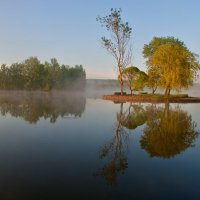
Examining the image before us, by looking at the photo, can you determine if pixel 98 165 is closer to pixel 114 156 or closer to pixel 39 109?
pixel 114 156

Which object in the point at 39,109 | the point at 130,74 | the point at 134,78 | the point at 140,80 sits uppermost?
the point at 130,74

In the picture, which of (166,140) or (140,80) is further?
(140,80)

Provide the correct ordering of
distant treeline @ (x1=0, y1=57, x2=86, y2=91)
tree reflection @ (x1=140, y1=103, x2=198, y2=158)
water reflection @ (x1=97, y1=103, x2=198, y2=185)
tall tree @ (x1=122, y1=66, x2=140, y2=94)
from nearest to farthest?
water reflection @ (x1=97, y1=103, x2=198, y2=185) → tree reflection @ (x1=140, y1=103, x2=198, y2=158) → tall tree @ (x1=122, y1=66, x2=140, y2=94) → distant treeline @ (x1=0, y1=57, x2=86, y2=91)

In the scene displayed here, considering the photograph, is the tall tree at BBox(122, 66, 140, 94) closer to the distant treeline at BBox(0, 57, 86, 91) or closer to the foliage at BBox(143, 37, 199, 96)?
the foliage at BBox(143, 37, 199, 96)

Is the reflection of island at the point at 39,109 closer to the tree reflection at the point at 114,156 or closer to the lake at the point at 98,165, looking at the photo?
the lake at the point at 98,165

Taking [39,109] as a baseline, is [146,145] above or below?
below

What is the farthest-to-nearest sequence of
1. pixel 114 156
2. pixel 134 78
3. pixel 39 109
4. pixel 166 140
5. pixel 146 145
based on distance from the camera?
pixel 134 78, pixel 39 109, pixel 166 140, pixel 146 145, pixel 114 156

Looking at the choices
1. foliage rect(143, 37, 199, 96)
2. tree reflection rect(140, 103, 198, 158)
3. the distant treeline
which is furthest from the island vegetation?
the distant treeline

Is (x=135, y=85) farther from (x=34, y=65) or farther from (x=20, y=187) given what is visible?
(x=34, y=65)

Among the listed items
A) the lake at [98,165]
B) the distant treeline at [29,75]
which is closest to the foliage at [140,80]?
the lake at [98,165]

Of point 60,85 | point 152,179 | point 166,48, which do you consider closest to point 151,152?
point 152,179

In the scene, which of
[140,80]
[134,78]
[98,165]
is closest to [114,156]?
[98,165]

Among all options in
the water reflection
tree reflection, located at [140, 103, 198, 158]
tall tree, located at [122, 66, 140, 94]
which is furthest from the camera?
tall tree, located at [122, 66, 140, 94]

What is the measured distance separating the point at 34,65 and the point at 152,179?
106362 mm
